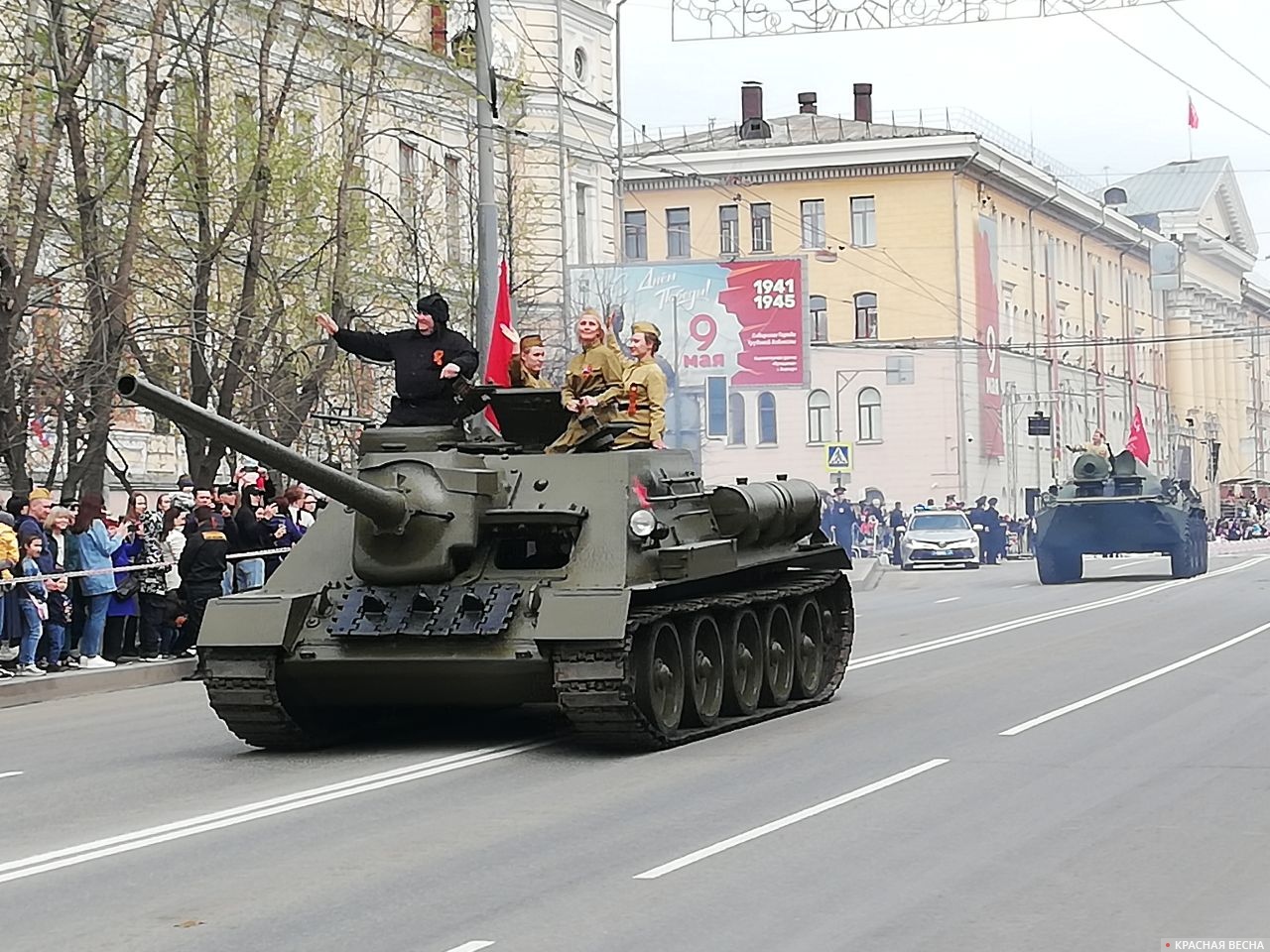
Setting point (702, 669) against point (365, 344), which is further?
point (365, 344)

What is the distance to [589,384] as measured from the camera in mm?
15117

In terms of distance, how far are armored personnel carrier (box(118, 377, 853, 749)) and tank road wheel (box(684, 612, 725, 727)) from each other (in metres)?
0.02

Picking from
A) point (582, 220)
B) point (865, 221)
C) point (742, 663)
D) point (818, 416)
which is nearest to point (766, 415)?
point (818, 416)

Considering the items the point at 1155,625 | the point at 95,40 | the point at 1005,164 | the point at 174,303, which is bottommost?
the point at 1155,625

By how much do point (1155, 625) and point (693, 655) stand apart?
12.3m

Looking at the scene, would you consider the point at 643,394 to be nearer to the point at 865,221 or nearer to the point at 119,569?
the point at 119,569

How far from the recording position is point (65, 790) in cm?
1270

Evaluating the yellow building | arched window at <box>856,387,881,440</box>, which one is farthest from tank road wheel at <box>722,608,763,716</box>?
arched window at <box>856,387,881,440</box>

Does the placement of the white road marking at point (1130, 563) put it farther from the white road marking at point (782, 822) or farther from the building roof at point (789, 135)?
the white road marking at point (782, 822)

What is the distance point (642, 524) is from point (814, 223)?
198ft

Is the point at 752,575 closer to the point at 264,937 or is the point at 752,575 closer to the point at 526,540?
the point at 526,540

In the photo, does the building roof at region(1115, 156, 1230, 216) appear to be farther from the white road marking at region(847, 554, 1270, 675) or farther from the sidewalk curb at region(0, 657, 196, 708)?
the sidewalk curb at region(0, 657, 196, 708)

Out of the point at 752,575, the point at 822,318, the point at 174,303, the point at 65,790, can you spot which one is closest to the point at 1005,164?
the point at 822,318

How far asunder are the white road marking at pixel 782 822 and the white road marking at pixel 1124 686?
1849mm
